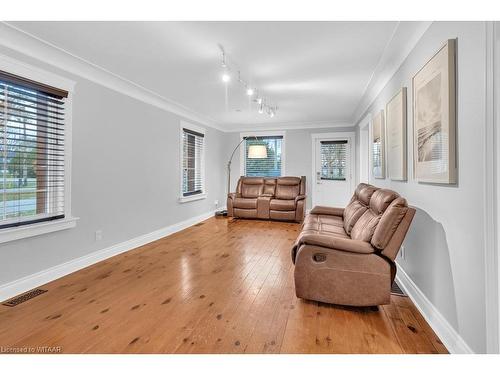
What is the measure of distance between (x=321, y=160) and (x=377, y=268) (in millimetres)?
4973

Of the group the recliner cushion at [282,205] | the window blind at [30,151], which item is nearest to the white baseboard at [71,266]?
the window blind at [30,151]

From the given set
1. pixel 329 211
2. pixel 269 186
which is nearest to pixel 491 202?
pixel 329 211

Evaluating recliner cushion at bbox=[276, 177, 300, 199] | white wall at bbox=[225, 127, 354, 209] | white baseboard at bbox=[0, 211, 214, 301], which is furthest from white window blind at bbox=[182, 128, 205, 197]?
white wall at bbox=[225, 127, 354, 209]

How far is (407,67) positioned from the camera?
8.34ft

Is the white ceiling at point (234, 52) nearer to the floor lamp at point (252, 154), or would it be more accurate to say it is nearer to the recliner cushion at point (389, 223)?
the recliner cushion at point (389, 223)

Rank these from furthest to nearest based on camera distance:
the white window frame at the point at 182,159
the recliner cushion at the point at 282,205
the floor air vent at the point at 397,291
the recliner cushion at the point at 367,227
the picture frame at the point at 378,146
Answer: the recliner cushion at the point at 282,205 → the white window frame at the point at 182,159 → the picture frame at the point at 378,146 → the floor air vent at the point at 397,291 → the recliner cushion at the point at 367,227

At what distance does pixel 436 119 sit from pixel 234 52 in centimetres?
195

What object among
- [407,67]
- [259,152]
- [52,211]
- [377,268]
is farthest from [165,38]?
[259,152]

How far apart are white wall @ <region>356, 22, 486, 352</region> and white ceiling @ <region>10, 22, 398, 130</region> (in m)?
0.79

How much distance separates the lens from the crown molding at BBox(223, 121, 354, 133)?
648cm

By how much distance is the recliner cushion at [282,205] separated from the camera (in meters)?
5.86

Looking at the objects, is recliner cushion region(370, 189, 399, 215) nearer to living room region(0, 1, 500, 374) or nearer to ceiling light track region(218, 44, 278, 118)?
living room region(0, 1, 500, 374)

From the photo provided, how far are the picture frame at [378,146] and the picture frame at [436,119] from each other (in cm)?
114

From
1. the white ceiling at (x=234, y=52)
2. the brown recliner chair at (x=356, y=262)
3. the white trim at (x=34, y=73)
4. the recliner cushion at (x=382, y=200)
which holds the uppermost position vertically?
the white ceiling at (x=234, y=52)
